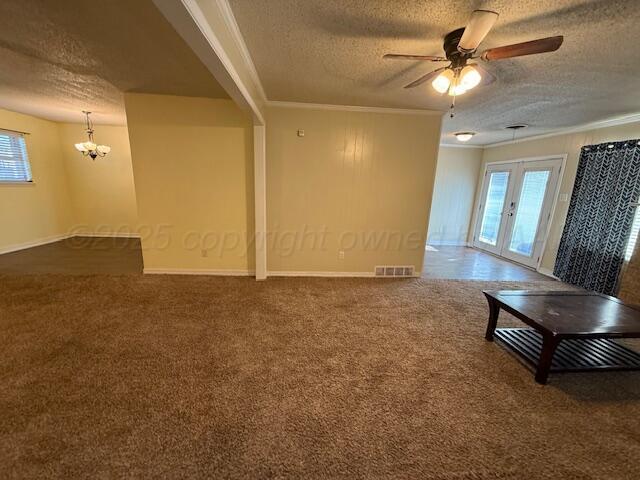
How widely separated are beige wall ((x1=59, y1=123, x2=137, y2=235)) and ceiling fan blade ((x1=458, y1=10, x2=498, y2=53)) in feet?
21.6

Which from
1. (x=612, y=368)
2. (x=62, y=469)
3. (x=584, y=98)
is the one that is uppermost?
(x=584, y=98)

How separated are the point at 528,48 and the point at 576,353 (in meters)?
2.31

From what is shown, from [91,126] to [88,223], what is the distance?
210 cm

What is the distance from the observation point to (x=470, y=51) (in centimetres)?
168

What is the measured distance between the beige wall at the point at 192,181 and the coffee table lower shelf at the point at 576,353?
10.9 ft

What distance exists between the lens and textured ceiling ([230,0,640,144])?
1595 millimetres

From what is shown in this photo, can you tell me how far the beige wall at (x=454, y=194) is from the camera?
20.5 ft

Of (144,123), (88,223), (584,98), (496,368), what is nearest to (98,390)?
(496,368)

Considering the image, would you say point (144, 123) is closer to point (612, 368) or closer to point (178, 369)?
point (178, 369)

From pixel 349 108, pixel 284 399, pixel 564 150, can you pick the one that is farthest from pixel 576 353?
pixel 564 150

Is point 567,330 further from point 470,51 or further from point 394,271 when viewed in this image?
point 394,271

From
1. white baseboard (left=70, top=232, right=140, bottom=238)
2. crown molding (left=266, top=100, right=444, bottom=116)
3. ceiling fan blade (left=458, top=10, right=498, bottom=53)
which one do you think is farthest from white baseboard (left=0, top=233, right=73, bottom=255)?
ceiling fan blade (left=458, top=10, right=498, bottom=53)

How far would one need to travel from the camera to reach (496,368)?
2.11 meters

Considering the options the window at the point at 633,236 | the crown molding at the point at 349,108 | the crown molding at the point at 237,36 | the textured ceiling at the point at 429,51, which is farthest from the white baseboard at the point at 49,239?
the window at the point at 633,236
